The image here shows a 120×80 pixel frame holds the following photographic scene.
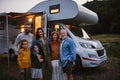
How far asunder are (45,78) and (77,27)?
11.0ft

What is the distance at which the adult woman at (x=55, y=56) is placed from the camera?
7.30 meters

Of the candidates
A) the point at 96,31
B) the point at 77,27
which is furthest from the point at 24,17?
the point at 96,31

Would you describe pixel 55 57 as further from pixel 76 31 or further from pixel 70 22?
pixel 76 31

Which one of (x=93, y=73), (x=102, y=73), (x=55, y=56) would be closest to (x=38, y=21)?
(x=93, y=73)

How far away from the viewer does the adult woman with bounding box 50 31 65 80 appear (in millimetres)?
7301

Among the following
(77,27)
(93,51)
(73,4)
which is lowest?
(93,51)

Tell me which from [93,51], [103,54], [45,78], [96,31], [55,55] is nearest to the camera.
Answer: [55,55]

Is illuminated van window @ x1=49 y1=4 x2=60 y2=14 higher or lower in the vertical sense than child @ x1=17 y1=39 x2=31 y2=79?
higher

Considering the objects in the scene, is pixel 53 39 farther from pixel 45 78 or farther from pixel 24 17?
pixel 24 17

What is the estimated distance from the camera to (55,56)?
24.0ft

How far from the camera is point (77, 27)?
12.0 metres

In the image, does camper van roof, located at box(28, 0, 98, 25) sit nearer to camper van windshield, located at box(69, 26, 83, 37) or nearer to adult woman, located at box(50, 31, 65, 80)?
camper van windshield, located at box(69, 26, 83, 37)

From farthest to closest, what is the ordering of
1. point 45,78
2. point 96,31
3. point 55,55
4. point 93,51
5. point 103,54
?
point 96,31 → point 103,54 → point 93,51 → point 45,78 → point 55,55

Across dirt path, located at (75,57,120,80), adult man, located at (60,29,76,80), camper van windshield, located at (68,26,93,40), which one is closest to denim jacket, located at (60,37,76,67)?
adult man, located at (60,29,76,80)
